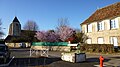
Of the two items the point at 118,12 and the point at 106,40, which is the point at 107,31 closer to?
the point at 106,40

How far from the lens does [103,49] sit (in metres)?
29.8

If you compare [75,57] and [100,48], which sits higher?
[100,48]

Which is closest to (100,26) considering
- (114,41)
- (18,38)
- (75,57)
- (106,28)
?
(106,28)

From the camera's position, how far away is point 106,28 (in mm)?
35938

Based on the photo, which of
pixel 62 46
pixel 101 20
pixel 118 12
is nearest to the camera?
pixel 118 12

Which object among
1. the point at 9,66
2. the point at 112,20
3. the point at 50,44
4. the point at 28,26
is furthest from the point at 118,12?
the point at 28,26

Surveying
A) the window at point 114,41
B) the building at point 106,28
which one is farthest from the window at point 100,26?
the window at point 114,41

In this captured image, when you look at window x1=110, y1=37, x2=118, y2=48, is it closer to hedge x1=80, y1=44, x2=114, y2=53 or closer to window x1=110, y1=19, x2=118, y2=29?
window x1=110, y1=19, x2=118, y2=29

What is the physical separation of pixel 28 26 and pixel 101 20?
228 ft

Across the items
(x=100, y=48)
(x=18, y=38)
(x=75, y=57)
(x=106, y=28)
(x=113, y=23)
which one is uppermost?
(x=113, y=23)

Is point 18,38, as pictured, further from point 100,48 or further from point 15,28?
point 100,48

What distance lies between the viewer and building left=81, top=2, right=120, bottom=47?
1309 inches

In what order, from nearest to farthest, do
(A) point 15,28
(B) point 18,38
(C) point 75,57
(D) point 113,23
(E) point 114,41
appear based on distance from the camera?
(C) point 75,57 → (E) point 114,41 → (D) point 113,23 → (B) point 18,38 → (A) point 15,28

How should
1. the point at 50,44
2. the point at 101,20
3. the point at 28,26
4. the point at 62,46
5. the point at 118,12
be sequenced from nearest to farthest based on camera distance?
the point at 118,12 < the point at 101,20 < the point at 62,46 < the point at 50,44 < the point at 28,26
